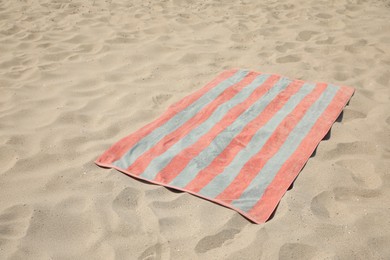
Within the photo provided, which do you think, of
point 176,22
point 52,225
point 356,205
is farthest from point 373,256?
point 176,22

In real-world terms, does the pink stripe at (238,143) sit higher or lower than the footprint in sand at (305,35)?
lower

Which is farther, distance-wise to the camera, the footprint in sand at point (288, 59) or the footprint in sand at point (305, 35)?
the footprint in sand at point (305, 35)

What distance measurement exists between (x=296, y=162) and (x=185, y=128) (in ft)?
2.48

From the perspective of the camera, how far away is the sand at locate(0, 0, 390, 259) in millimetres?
1746

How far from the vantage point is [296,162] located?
7.09ft

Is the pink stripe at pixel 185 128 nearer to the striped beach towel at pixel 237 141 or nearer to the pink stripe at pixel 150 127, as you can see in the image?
the striped beach towel at pixel 237 141

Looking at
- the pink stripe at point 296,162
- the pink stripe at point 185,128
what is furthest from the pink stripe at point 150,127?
the pink stripe at point 296,162

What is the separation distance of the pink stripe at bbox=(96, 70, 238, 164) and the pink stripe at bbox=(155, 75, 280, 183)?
304mm

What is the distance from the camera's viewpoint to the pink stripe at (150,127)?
226 cm

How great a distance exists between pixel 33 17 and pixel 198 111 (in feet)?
8.74

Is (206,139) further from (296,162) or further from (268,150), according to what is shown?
(296,162)

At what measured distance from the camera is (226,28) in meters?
4.06

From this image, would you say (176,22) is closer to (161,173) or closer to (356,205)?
(161,173)

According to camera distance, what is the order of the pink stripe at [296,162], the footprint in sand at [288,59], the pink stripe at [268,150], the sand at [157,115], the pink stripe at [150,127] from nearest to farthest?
1. the sand at [157,115]
2. the pink stripe at [296,162]
3. the pink stripe at [268,150]
4. the pink stripe at [150,127]
5. the footprint in sand at [288,59]
